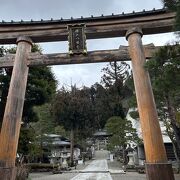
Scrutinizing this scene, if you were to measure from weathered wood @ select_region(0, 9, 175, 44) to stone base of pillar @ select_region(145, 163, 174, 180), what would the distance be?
5298 mm

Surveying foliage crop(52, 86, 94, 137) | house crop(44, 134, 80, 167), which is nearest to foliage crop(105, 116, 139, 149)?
foliage crop(52, 86, 94, 137)

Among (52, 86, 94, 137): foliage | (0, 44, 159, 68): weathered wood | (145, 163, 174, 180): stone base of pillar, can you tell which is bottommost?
(145, 163, 174, 180): stone base of pillar

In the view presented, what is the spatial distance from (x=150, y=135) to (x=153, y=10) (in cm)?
501

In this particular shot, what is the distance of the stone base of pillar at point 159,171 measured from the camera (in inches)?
284

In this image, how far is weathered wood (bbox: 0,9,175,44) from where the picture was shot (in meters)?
9.58

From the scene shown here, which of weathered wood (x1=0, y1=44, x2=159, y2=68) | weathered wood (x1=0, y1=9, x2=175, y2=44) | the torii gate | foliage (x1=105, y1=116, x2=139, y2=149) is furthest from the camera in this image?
foliage (x1=105, y1=116, x2=139, y2=149)

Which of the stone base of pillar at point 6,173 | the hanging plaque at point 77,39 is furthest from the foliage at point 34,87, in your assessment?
the stone base of pillar at point 6,173

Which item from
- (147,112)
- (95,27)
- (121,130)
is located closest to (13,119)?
(147,112)

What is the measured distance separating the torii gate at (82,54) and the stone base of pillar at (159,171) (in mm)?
153

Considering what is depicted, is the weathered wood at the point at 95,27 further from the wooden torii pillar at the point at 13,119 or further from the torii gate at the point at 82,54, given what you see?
the wooden torii pillar at the point at 13,119

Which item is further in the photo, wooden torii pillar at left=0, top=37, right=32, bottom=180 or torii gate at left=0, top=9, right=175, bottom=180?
torii gate at left=0, top=9, right=175, bottom=180

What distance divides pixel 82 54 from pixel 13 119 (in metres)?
3.53

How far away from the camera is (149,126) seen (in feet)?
25.4

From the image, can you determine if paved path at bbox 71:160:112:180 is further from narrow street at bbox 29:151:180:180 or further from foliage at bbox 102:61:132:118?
foliage at bbox 102:61:132:118
